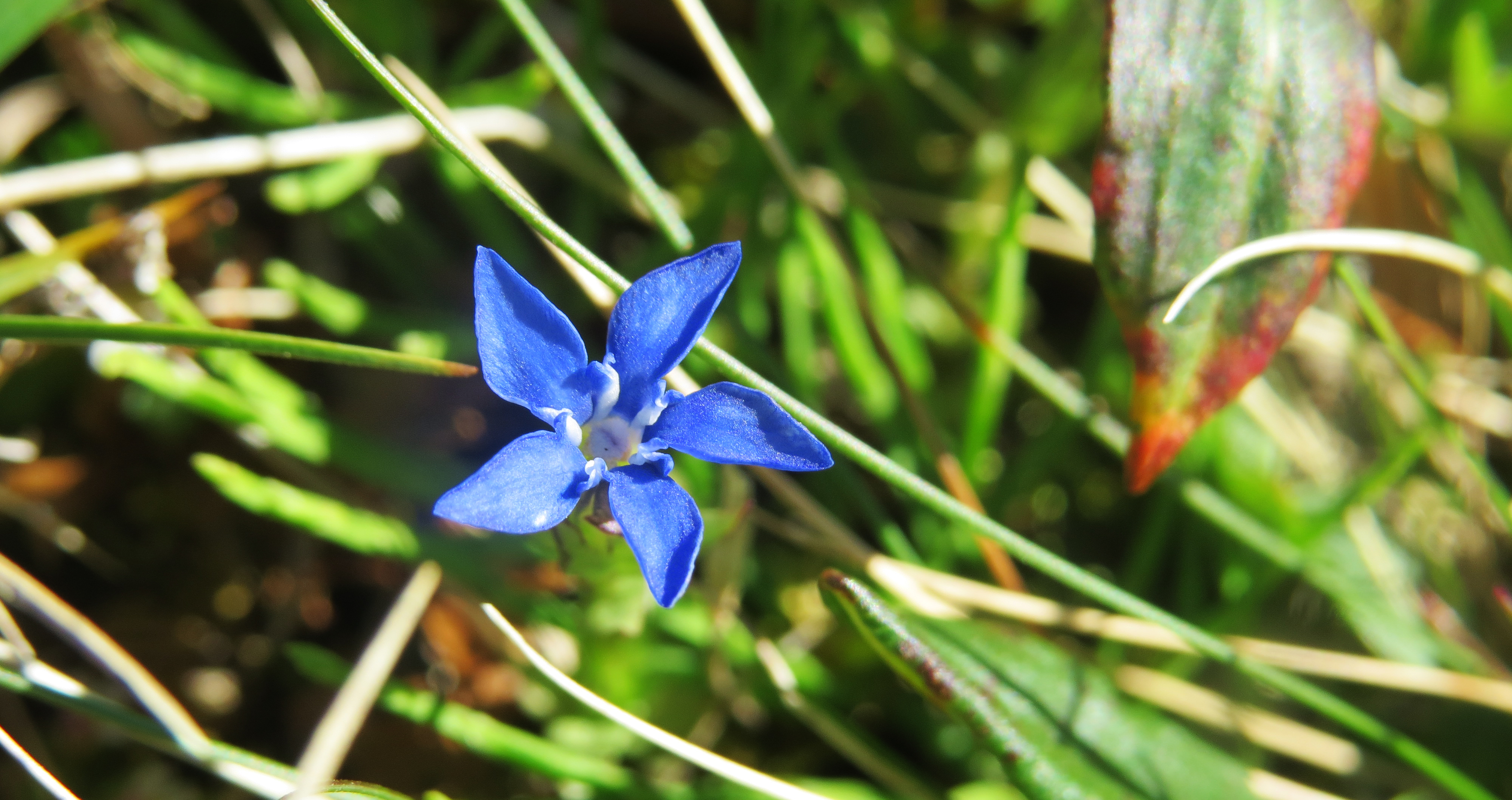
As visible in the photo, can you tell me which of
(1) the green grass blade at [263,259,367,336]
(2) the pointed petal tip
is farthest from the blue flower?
(1) the green grass blade at [263,259,367,336]

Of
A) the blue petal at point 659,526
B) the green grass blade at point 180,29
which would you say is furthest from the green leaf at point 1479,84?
the green grass blade at point 180,29

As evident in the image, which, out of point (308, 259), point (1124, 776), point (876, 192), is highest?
point (308, 259)

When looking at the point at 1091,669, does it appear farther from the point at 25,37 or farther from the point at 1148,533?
the point at 25,37

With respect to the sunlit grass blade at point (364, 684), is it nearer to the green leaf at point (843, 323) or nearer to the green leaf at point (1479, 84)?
the green leaf at point (843, 323)

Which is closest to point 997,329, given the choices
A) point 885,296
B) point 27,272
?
point 885,296

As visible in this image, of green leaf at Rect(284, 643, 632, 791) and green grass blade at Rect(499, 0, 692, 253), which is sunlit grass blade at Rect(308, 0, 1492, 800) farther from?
green leaf at Rect(284, 643, 632, 791)

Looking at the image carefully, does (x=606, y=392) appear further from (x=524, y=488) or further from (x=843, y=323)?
(x=843, y=323)

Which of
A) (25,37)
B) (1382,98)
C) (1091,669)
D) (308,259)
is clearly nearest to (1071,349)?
(1382,98)
